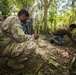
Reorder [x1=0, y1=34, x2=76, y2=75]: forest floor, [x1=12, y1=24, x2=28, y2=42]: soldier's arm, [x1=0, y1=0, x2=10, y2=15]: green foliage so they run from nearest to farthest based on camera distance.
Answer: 1. [x1=12, y1=24, x2=28, y2=42]: soldier's arm
2. [x1=0, y1=34, x2=76, y2=75]: forest floor
3. [x1=0, y1=0, x2=10, y2=15]: green foliage

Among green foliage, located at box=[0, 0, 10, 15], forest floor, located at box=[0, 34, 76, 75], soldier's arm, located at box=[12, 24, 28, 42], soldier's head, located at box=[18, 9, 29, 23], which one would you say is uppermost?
soldier's head, located at box=[18, 9, 29, 23]

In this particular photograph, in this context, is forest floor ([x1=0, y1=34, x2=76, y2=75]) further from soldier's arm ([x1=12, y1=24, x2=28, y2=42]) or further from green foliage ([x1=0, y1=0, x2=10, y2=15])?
green foliage ([x1=0, y1=0, x2=10, y2=15])

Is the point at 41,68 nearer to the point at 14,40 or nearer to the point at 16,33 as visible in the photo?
the point at 14,40

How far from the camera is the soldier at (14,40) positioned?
14.6 ft

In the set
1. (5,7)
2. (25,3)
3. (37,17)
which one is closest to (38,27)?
(37,17)

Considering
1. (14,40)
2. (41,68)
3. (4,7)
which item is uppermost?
(14,40)

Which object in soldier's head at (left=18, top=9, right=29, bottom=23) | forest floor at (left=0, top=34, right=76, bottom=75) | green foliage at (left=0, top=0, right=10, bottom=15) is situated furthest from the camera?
green foliage at (left=0, top=0, right=10, bottom=15)

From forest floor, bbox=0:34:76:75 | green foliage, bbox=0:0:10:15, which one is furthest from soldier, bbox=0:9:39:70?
green foliage, bbox=0:0:10:15

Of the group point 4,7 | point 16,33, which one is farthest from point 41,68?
point 4,7

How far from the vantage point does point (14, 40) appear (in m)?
4.59

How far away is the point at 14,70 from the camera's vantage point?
4727 mm

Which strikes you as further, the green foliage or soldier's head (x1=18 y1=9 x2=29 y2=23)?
the green foliage

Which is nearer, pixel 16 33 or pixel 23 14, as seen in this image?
pixel 16 33

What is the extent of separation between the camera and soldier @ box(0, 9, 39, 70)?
4.46 m
